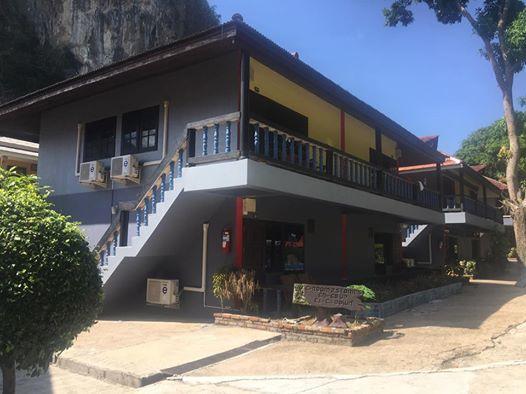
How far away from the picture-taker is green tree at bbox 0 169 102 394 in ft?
12.7

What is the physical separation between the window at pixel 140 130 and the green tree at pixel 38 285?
7437 millimetres

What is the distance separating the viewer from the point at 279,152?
1020 cm

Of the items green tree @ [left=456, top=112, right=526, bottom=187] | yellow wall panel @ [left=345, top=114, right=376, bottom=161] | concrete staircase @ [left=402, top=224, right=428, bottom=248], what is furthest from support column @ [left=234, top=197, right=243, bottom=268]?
green tree @ [left=456, top=112, right=526, bottom=187]

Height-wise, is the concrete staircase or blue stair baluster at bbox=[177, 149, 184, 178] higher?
blue stair baluster at bbox=[177, 149, 184, 178]

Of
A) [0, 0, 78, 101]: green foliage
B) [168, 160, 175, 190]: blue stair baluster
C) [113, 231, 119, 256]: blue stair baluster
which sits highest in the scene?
[0, 0, 78, 101]: green foliage

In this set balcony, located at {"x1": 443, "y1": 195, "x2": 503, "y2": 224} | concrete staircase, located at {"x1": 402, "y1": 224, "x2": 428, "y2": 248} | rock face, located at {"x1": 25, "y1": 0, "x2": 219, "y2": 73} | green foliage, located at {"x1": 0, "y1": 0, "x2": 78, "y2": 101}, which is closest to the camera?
balcony, located at {"x1": 443, "y1": 195, "x2": 503, "y2": 224}

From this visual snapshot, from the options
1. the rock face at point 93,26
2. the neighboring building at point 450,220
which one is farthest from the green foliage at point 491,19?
the rock face at point 93,26

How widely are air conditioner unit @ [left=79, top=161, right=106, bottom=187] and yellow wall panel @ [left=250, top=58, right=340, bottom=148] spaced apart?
446 cm

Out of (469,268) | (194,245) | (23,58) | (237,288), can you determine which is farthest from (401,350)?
(23,58)

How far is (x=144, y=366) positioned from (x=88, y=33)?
41.9m

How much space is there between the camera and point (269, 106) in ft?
37.6

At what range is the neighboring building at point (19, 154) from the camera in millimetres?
15016

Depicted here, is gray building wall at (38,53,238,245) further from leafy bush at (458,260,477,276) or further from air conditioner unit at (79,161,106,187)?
leafy bush at (458,260,477,276)

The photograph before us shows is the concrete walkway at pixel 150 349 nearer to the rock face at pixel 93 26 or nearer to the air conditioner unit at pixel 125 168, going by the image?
the air conditioner unit at pixel 125 168
